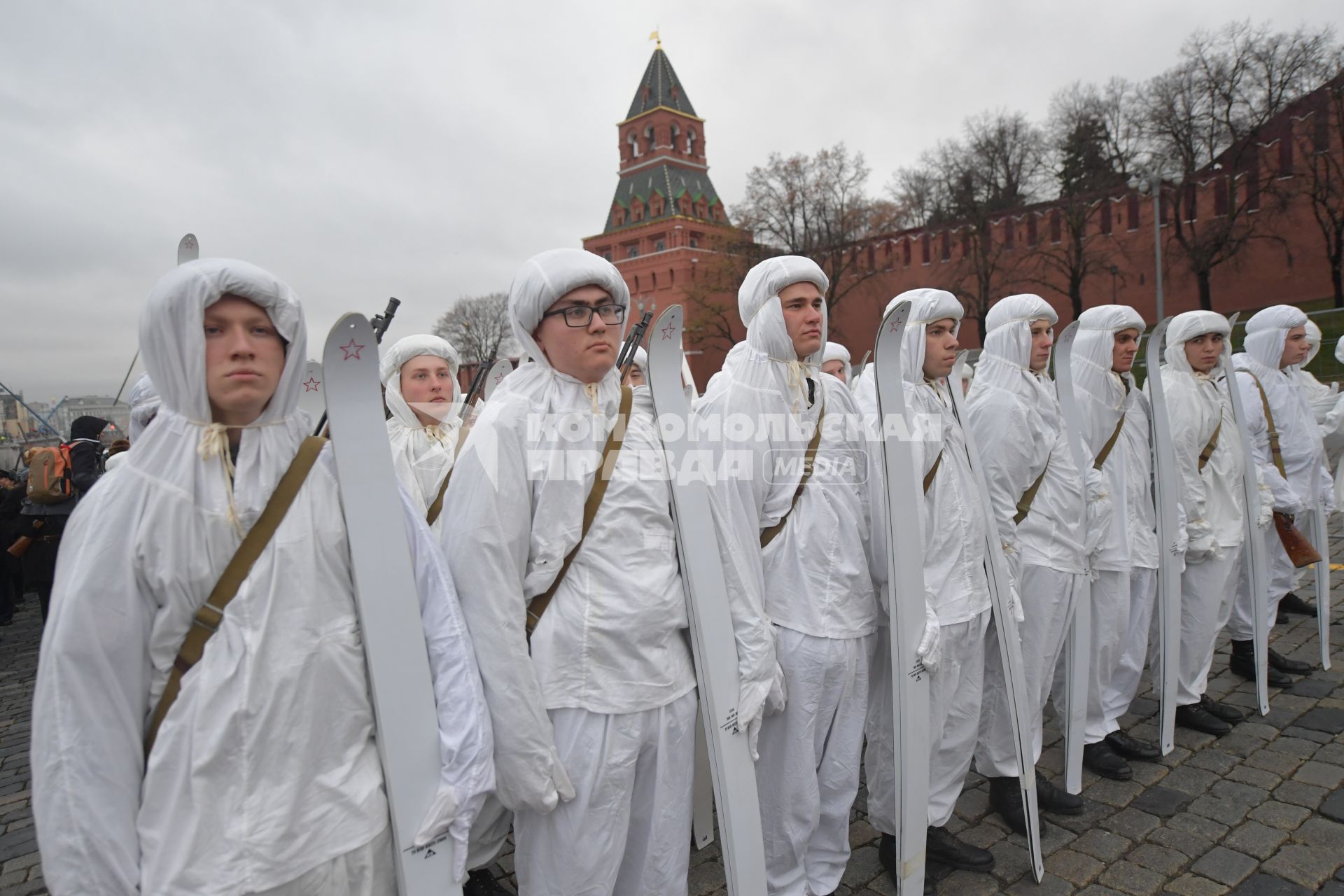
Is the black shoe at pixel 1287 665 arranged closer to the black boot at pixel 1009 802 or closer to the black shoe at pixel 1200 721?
the black shoe at pixel 1200 721

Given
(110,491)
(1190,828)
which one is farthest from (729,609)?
(1190,828)

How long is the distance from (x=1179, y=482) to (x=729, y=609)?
3.64 m

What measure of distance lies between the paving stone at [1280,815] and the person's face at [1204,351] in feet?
8.65

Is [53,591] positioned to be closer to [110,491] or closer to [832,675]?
[110,491]

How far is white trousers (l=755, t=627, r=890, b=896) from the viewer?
9.80 ft

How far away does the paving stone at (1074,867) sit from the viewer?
126 inches

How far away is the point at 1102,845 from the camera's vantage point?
136 inches

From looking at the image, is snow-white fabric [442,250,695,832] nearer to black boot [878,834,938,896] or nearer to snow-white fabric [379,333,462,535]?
black boot [878,834,938,896]

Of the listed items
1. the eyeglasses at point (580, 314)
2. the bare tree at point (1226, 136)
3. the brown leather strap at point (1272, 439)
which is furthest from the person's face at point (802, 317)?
the bare tree at point (1226, 136)

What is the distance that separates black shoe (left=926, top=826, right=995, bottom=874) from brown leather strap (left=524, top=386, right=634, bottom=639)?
226 cm

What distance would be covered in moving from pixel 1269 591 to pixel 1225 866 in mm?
3431

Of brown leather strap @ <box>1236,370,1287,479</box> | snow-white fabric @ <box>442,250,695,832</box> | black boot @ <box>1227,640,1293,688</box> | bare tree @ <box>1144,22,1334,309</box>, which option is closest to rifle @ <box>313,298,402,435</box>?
snow-white fabric @ <box>442,250,695,832</box>

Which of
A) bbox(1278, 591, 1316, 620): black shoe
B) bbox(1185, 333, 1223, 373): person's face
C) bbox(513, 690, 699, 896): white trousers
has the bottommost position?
bbox(1278, 591, 1316, 620): black shoe

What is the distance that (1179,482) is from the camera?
4727mm
